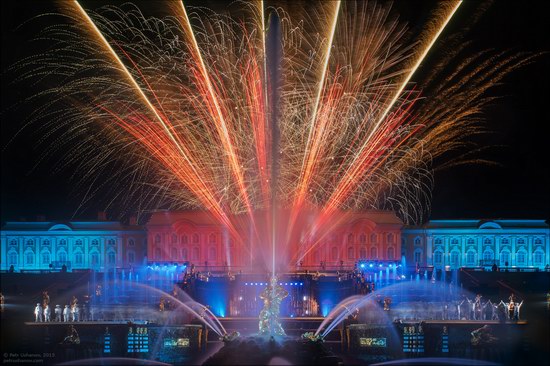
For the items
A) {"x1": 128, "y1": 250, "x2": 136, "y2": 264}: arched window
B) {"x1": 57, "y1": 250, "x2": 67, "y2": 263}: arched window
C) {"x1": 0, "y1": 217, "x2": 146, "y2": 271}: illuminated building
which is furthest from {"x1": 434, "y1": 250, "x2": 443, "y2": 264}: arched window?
{"x1": 57, "y1": 250, "x2": 67, "y2": 263}: arched window

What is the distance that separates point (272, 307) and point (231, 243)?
134ft

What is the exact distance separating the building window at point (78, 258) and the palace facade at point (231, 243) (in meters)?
0.09

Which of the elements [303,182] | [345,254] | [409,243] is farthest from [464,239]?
[303,182]

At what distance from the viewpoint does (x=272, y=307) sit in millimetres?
25734

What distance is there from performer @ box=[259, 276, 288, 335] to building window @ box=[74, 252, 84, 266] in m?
46.2

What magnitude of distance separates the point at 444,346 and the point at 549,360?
505 centimetres

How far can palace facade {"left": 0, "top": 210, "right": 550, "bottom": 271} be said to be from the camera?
6550 cm

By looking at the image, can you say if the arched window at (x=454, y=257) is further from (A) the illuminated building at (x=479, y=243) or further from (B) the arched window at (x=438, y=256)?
(B) the arched window at (x=438, y=256)

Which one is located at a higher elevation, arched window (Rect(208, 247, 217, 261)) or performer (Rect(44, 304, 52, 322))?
arched window (Rect(208, 247, 217, 261))

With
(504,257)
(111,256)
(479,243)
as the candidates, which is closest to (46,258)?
(111,256)

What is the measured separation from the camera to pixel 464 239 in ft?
226

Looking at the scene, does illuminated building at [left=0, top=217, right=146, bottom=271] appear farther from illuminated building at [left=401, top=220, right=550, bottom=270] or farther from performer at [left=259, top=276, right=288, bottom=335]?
performer at [left=259, top=276, right=288, bottom=335]

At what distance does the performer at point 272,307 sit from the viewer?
83.4 feet

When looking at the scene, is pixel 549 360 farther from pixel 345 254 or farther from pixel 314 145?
pixel 345 254
